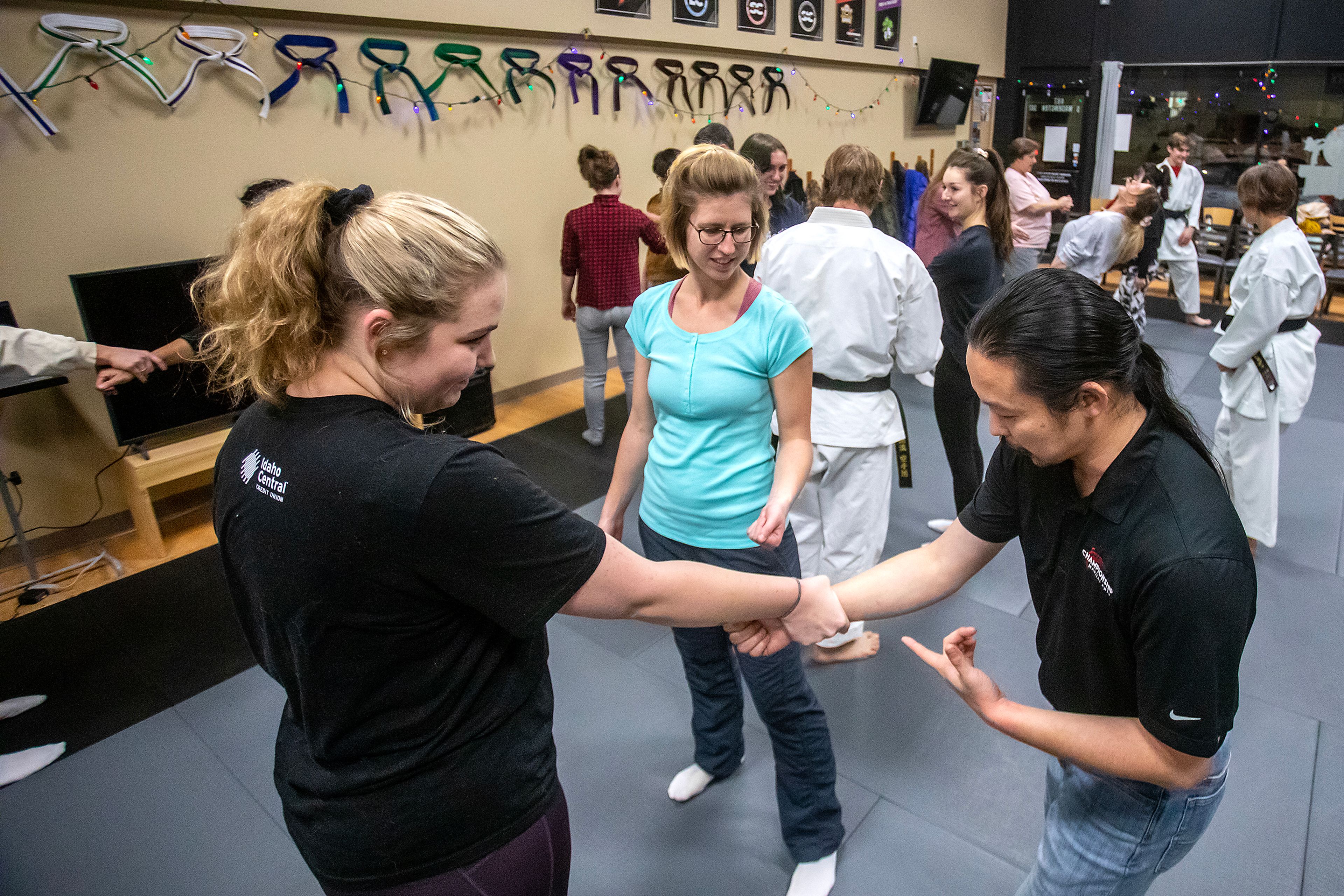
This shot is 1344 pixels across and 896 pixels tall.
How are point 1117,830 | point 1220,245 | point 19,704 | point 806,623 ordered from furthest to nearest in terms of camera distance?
point 1220,245 < point 19,704 < point 806,623 < point 1117,830

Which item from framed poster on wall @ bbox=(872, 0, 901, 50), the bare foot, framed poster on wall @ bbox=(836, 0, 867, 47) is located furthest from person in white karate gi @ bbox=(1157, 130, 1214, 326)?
the bare foot

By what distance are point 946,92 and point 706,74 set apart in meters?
4.01

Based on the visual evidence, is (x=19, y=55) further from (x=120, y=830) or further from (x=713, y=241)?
(x=713, y=241)

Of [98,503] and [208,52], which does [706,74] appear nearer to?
[208,52]

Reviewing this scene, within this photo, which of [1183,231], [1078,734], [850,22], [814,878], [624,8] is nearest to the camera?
[1078,734]

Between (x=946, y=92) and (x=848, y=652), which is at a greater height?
(x=946, y=92)

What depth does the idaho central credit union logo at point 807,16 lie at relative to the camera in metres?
6.93

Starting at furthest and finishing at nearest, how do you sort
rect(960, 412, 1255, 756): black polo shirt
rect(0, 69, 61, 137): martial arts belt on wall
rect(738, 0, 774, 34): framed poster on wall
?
rect(738, 0, 774, 34): framed poster on wall, rect(0, 69, 61, 137): martial arts belt on wall, rect(960, 412, 1255, 756): black polo shirt

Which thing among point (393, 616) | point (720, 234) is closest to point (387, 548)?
point (393, 616)

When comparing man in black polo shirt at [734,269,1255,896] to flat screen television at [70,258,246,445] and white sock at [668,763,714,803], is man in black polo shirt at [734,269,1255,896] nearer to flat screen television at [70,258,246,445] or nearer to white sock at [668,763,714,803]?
white sock at [668,763,714,803]

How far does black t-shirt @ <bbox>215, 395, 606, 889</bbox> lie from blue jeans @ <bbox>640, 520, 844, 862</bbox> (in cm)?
78

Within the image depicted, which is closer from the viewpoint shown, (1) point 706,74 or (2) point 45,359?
(2) point 45,359

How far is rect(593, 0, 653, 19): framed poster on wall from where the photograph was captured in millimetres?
5293

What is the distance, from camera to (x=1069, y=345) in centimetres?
105
